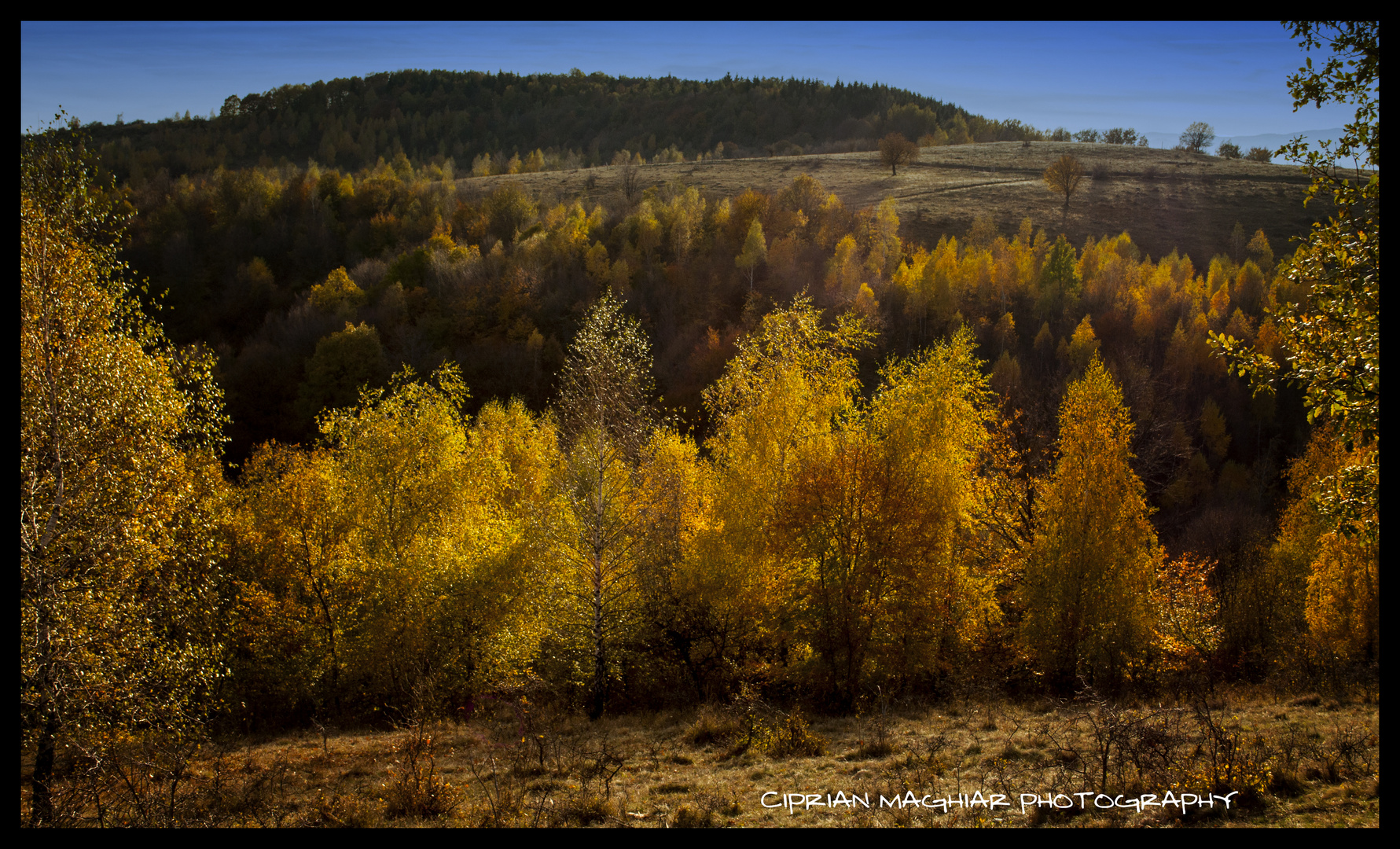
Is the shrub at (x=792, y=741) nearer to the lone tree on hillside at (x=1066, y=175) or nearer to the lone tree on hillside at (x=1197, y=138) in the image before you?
the lone tree on hillside at (x=1066, y=175)

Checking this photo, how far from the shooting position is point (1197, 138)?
438ft

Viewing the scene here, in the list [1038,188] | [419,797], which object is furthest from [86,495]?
[1038,188]

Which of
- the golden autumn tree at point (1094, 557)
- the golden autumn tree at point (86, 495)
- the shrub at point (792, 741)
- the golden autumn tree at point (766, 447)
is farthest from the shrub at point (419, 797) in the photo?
the golden autumn tree at point (1094, 557)

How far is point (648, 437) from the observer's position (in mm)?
25516

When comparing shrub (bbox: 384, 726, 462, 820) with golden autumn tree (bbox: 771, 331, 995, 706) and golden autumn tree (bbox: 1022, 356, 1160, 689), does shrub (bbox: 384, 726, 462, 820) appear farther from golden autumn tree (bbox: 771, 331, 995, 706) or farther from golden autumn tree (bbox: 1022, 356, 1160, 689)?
golden autumn tree (bbox: 1022, 356, 1160, 689)

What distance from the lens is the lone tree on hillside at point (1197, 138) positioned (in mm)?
133000

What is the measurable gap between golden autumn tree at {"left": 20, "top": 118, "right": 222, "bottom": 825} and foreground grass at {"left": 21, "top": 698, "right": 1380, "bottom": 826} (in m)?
1.02

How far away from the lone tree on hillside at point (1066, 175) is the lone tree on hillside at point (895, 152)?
94.6ft

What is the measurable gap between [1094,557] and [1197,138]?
502 ft

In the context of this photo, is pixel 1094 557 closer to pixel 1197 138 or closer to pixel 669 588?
pixel 669 588

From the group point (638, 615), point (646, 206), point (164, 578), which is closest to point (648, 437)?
point (638, 615)

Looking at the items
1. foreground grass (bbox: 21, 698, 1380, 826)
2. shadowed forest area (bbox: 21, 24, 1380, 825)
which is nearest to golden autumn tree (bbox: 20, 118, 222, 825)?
shadowed forest area (bbox: 21, 24, 1380, 825)

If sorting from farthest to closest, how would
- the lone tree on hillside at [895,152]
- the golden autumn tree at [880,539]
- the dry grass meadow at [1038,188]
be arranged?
the lone tree on hillside at [895,152] < the dry grass meadow at [1038,188] < the golden autumn tree at [880,539]

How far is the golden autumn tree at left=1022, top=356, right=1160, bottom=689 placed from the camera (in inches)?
763
